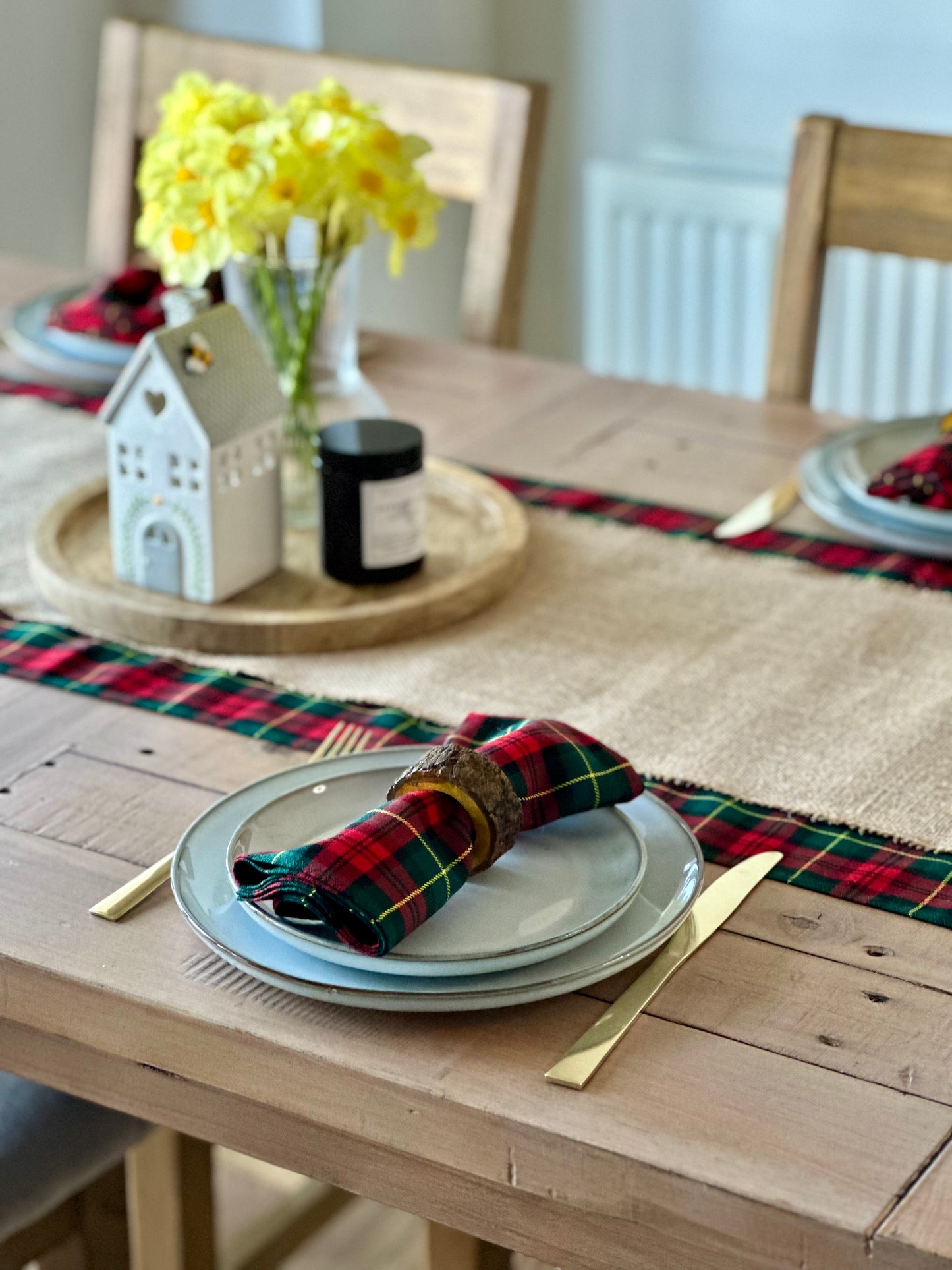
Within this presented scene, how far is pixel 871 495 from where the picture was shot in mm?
1266

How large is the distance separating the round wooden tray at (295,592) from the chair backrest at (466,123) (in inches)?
19.2

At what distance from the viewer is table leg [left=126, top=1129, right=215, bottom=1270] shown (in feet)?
4.63

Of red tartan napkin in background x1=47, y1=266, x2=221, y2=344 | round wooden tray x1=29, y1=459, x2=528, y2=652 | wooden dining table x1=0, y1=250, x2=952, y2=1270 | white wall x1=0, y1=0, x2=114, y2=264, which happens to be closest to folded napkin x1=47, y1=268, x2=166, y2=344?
red tartan napkin in background x1=47, y1=266, x2=221, y2=344

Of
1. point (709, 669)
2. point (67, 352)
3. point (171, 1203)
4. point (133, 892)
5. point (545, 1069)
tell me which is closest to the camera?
point (545, 1069)

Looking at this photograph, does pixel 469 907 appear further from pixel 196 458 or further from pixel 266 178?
pixel 266 178

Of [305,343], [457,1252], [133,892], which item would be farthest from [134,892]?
[457,1252]

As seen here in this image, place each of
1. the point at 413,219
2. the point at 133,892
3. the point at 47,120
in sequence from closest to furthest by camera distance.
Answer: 1. the point at 133,892
2. the point at 413,219
3. the point at 47,120

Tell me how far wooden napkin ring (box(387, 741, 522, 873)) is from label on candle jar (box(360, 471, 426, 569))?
0.36m

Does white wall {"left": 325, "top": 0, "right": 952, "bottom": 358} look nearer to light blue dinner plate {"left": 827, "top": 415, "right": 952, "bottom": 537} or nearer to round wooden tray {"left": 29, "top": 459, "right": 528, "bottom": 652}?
light blue dinner plate {"left": 827, "top": 415, "right": 952, "bottom": 537}

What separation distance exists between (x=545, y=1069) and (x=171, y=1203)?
0.85m

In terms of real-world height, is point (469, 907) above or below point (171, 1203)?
above

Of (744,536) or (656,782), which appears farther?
(744,536)

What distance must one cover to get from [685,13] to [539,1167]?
2.37m

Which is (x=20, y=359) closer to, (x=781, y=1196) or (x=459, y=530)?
(x=459, y=530)
